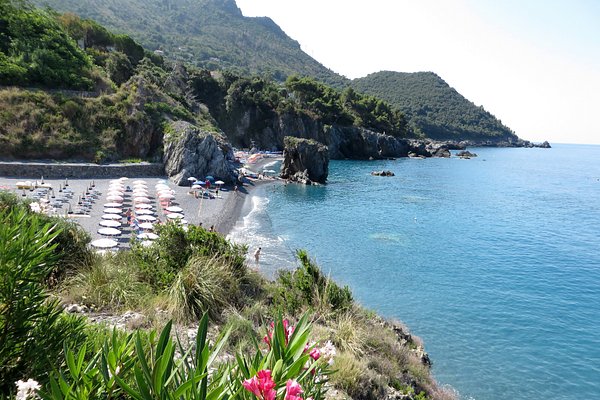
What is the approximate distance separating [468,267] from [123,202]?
26.5 metres

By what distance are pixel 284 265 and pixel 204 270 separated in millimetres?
16038

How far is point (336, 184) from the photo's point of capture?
2172 inches

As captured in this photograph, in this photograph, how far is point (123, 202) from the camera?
29734 millimetres

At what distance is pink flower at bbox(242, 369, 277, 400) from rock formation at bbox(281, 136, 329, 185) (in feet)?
168

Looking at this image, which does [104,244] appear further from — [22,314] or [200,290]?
[22,314]

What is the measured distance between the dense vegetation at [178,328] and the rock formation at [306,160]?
43.5 meters

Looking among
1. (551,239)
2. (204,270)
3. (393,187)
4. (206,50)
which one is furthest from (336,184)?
(206,50)

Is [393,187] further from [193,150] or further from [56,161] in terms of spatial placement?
[56,161]

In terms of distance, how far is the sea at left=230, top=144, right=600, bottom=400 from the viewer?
1516cm

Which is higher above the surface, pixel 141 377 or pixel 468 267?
pixel 141 377

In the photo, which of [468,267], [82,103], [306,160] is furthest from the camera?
[306,160]

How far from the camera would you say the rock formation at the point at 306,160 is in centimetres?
5388

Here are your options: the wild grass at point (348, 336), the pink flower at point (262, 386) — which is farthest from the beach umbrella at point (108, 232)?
the pink flower at point (262, 386)

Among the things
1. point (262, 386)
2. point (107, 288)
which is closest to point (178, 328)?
point (107, 288)
